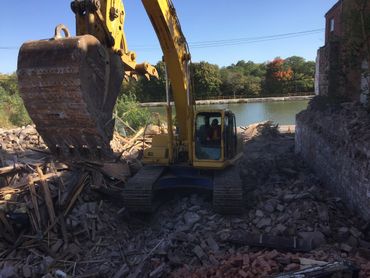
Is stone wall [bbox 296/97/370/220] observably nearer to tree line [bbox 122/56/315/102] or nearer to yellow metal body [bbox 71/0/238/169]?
yellow metal body [bbox 71/0/238/169]

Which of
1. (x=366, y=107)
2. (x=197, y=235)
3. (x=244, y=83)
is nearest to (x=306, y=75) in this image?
(x=244, y=83)

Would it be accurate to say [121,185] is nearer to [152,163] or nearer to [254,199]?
[152,163]

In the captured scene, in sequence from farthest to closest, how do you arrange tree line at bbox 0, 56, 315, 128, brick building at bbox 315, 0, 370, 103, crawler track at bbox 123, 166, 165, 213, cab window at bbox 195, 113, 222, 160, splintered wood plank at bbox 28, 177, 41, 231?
tree line at bbox 0, 56, 315, 128, brick building at bbox 315, 0, 370, 103, cab window at bbox 195, 113, 222, 160, crawler track at bbox 123, 166, 165, 213, splintered wood plank at bbox 28, 177, 41, 231

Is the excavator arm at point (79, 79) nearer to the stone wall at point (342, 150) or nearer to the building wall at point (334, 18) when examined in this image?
the stone wall at point (342, 150)

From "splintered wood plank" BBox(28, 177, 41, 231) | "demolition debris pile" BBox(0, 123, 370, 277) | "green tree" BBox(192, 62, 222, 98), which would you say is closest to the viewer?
"demolition debris pile" BBox(0, 123, 370, 277)

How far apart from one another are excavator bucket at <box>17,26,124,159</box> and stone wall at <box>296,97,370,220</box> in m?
5.01

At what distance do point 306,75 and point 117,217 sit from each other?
62370 mm

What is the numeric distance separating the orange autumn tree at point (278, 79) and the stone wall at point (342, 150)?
53.4 metres

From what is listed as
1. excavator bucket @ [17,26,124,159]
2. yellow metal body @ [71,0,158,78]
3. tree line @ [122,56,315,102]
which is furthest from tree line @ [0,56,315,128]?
excavator bucket @ [17,26,124,159]

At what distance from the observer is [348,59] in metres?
12.1

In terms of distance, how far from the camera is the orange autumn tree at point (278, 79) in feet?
216

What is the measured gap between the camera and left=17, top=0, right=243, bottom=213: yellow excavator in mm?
6906

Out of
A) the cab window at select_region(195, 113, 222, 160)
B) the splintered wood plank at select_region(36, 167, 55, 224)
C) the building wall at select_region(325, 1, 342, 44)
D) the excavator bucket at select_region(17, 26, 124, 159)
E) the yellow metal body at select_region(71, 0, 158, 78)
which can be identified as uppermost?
the building wall at select_region(325, 1, 342, 44)

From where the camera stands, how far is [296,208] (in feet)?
28.4
